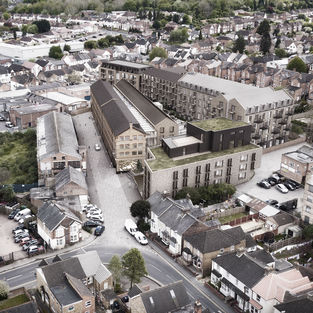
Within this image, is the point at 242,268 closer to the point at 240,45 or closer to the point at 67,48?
the point at 240,45

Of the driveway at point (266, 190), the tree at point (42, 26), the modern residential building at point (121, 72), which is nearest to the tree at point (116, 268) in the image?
the driveway at point (266, 190)

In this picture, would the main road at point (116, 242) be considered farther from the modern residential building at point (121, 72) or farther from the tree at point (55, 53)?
the tree at point (55, 53)

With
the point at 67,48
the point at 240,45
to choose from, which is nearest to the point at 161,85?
the point at 240,45

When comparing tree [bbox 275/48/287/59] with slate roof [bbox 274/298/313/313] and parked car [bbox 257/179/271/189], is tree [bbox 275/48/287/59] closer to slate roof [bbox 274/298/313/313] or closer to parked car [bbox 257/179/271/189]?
parked car [bbox 257/179/271/189]

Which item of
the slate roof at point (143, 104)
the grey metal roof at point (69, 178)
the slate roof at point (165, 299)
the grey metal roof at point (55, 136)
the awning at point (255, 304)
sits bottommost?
the awning at point (255, 304)

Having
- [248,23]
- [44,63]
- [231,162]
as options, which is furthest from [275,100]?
[248,23]

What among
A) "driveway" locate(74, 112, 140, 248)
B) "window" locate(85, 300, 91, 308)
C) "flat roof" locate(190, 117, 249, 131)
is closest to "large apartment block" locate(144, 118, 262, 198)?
"flat roof" locate(190, 117, 249, 131)
